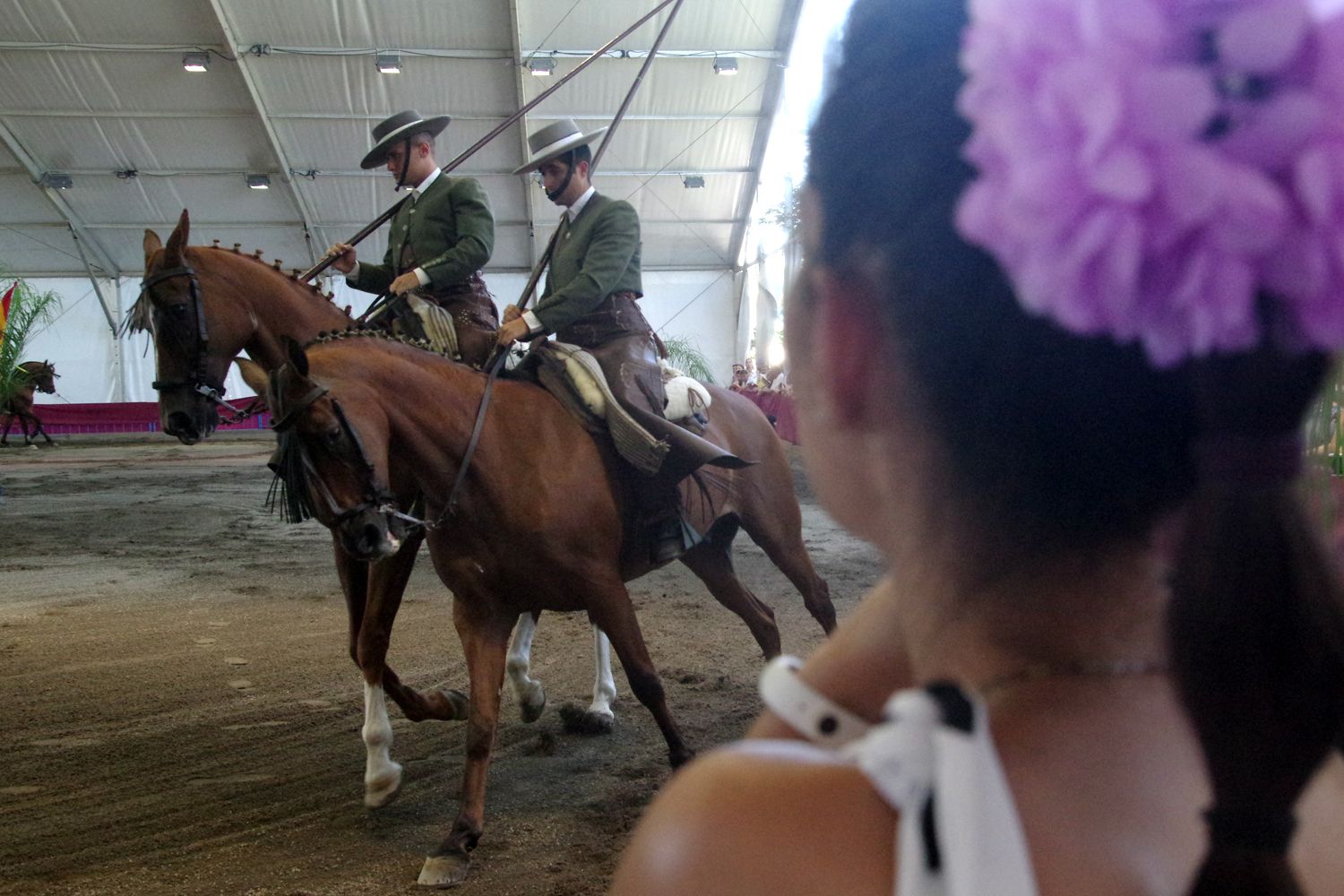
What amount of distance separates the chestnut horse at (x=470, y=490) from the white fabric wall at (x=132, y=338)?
22325 mm

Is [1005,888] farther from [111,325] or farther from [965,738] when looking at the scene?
[111,325]

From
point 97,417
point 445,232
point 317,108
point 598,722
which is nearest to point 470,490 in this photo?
point 598,722

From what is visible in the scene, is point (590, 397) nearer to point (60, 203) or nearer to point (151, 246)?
point (151, 246)

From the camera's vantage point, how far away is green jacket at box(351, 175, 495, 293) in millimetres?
4266

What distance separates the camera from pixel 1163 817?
614 mm

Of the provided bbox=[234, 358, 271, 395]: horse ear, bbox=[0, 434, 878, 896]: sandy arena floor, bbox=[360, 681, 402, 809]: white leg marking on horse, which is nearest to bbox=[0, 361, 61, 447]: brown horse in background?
bbox=[0, 434, 878, 896]: sandy arena floor

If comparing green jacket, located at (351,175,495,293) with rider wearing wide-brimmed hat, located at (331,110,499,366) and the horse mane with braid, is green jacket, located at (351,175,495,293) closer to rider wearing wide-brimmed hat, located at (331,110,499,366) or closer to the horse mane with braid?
rider wearing wide-brimmed hat, located at (331,110,499,366)

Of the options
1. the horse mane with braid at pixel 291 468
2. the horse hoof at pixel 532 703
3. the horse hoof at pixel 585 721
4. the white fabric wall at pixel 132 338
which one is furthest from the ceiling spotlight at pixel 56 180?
the horse mane with braid at pixel 291 468

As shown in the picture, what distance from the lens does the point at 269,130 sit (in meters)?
20.2

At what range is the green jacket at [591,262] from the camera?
3.99m

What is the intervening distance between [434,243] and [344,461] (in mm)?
1644

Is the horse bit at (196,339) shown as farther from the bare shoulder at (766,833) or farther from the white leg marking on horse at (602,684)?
the bare shoulder at (766,833)

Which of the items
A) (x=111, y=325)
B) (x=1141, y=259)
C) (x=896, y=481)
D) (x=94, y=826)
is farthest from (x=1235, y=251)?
(x=111, y=325)

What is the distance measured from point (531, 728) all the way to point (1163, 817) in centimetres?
414
